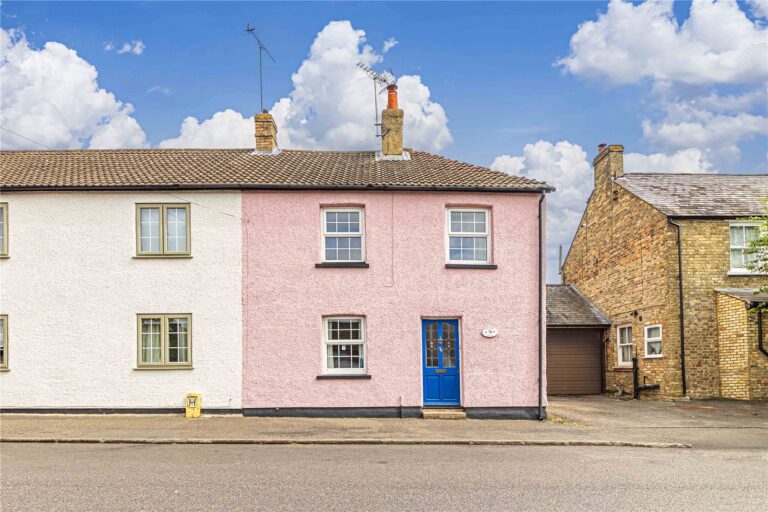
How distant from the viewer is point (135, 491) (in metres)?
8.91

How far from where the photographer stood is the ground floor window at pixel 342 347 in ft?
57.9

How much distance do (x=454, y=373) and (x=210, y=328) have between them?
603 cm

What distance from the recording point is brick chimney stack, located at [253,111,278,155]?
69.6 feet

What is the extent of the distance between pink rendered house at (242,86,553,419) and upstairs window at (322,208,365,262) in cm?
3

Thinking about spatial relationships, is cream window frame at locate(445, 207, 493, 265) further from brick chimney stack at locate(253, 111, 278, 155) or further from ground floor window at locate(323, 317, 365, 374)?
brick chimney stack at locate(253, 111, 278, 155)

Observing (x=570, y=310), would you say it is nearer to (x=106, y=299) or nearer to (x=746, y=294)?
(x=746, y=294)

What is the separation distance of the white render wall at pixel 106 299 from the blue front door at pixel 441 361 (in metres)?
4.52

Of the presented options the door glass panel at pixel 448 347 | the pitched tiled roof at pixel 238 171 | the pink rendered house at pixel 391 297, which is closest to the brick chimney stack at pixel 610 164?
the pitched tiled roof at pixel 238 171

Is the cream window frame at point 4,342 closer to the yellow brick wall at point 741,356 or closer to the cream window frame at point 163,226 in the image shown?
the cream window frame at point 163,226

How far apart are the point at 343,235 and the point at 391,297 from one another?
1941 millimetres

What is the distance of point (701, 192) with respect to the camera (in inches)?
991

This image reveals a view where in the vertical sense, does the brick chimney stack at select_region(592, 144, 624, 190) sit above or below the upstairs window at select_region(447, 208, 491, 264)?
above

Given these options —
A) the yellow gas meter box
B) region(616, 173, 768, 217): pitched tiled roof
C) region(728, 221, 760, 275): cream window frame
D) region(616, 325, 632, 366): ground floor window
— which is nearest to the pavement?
the yellow gas meter box

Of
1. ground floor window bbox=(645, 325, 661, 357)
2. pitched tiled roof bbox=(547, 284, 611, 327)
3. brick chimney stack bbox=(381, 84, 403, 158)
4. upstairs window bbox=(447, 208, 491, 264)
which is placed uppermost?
brick chimney stack bbox=(381, 84, 403, 158)
